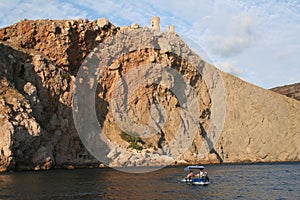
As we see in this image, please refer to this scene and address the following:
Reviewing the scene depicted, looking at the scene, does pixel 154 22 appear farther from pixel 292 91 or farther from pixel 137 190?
pixel 292 91

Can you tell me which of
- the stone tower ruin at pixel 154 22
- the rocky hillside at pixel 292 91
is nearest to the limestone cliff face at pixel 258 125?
the stone tower ruin at pixel 154 22

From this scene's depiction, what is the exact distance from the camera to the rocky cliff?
69000mm

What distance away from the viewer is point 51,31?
86125 millimetres

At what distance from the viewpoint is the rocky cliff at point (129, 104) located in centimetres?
6900

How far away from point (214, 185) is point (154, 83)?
56534mm

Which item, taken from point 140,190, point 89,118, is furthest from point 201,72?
point 140,190

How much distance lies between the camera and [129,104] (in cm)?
9925

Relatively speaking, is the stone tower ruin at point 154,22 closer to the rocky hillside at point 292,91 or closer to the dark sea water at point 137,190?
the dark sea water at point 137,190

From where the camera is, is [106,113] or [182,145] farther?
[182,145]

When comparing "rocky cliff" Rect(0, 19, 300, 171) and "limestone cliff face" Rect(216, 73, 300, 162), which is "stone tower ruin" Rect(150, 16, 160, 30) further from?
"limestone cliff face" Rect(216, 73, 300, 162)

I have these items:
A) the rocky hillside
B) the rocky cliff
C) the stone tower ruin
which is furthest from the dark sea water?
the rocky hillside

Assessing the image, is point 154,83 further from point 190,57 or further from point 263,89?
point 263,89

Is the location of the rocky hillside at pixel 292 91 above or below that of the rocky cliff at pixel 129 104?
above

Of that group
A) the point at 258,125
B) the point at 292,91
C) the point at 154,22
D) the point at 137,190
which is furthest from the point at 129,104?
the point at 292,91
